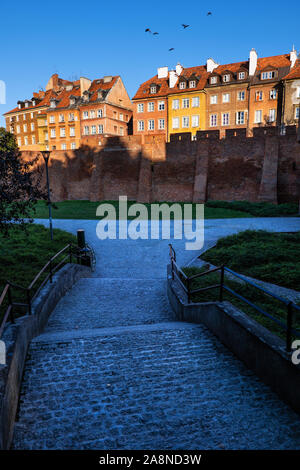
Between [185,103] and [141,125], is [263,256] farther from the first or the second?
[141,125]

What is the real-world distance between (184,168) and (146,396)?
2632 cm

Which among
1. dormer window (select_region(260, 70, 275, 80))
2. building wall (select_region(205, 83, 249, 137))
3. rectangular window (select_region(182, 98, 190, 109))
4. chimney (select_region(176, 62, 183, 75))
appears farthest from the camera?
chimney (select_region(176, 62, 183, 75))

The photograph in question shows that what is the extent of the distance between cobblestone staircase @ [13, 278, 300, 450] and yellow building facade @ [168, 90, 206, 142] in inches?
1458

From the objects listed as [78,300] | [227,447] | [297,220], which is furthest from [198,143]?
[227,447]

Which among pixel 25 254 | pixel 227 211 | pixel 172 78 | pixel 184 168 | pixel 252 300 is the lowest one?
pixel 252 300

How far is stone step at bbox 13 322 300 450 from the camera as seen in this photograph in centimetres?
272

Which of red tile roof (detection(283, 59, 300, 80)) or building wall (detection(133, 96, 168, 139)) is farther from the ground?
red tile roof (detection(283, 59, 300, 80))

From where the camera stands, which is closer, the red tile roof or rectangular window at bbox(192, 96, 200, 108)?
the red tile roof

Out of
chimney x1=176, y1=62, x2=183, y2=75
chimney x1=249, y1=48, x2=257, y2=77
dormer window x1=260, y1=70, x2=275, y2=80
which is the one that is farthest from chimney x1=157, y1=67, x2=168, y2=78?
dormer window x1=260, y1=70, x2=275, y2=80

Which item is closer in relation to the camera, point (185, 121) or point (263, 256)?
point (263, 256)

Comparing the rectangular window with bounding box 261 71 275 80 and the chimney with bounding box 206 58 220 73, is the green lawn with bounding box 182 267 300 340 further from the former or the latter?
the chimney with bounding box 206 58 220 73

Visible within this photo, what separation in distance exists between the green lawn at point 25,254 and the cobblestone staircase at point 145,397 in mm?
2414

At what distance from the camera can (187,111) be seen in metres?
38.9

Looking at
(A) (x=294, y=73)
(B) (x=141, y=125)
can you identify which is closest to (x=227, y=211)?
(A) (x=294, y=73)
